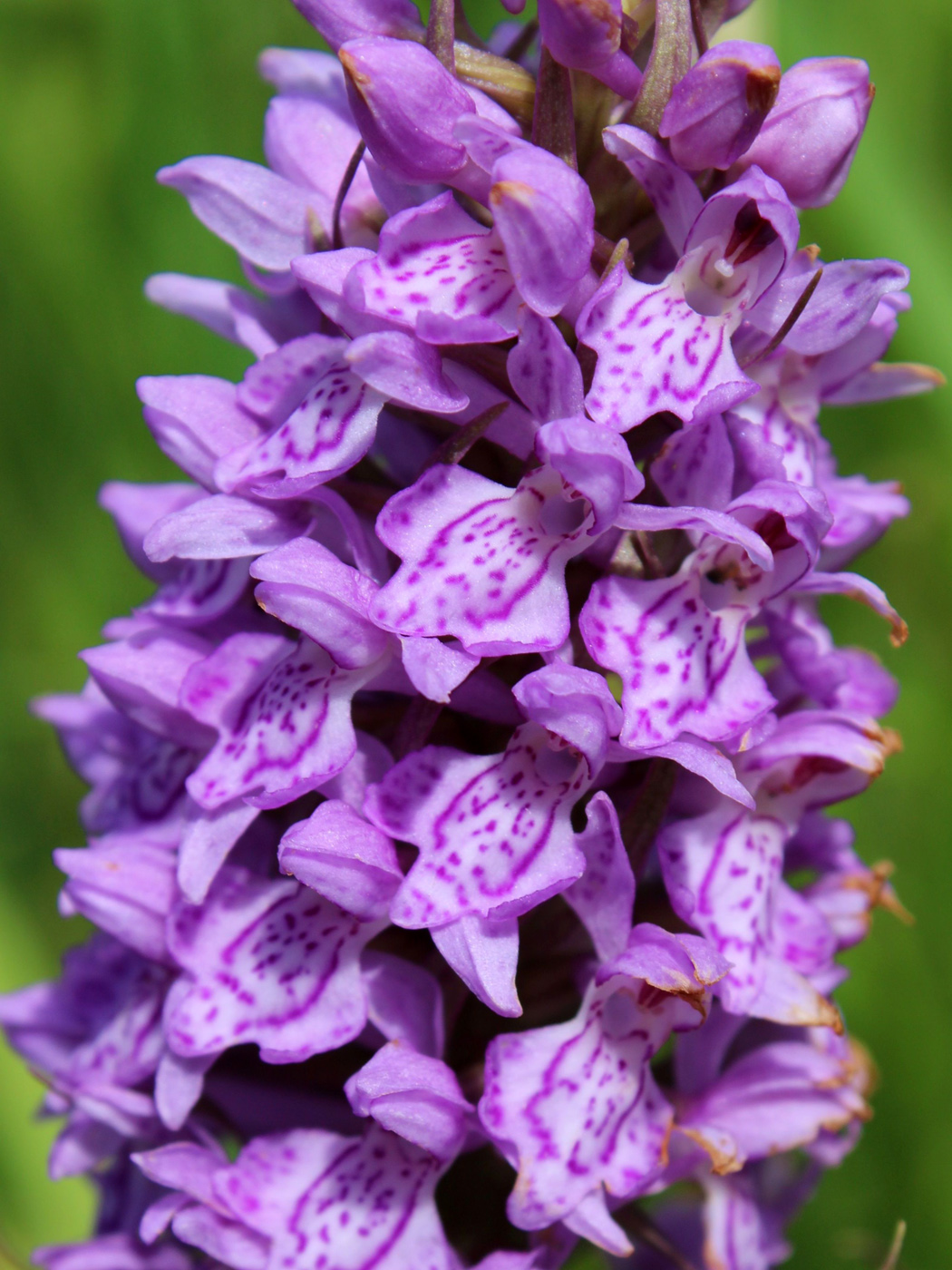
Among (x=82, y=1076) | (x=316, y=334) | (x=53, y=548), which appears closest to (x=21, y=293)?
(x=53, y=548)

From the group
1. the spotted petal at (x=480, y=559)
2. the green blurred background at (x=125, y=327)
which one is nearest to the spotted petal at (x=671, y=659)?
the spotted petal at (x=480, y=559)

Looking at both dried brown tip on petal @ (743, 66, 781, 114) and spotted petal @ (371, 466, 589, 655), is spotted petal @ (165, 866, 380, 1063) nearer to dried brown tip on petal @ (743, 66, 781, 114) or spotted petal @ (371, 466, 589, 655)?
spotted petal @ (371, 466, 589, 655)

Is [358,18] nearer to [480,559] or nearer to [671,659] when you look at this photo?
[480,559]

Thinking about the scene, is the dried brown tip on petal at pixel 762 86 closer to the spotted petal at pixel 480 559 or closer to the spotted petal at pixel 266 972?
the spotted petal at pixel 480 559

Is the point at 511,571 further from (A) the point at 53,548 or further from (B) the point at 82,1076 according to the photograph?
(A) the point at 53,548

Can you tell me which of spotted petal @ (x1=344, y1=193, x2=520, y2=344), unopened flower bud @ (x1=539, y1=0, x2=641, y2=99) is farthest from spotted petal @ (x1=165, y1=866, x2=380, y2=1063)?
unopened flower bud @ (x1=539, y1=0, x2=641, y2=99)
